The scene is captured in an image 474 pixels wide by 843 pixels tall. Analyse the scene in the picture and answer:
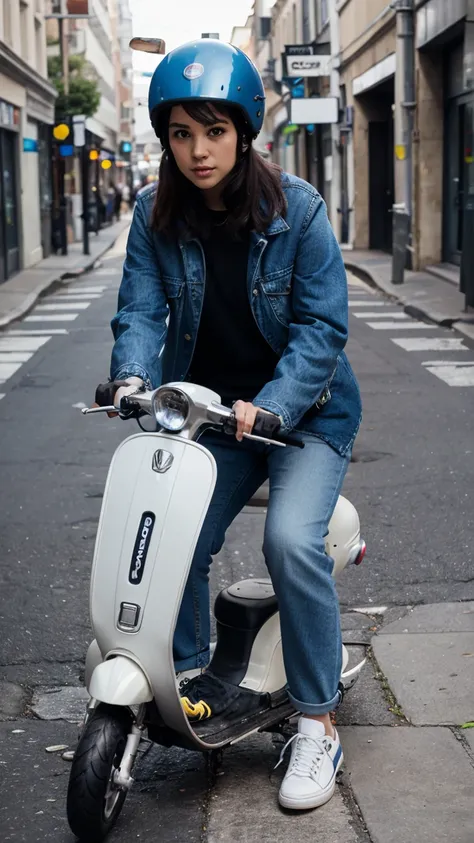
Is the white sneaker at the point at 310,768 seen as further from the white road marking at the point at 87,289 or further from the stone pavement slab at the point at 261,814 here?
the white road marking at the point at 87,289

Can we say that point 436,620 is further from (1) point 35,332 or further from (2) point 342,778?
(1) point 35,332

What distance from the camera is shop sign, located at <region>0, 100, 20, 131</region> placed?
2297 centimetres

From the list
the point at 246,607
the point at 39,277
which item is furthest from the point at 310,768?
the point at 39,277

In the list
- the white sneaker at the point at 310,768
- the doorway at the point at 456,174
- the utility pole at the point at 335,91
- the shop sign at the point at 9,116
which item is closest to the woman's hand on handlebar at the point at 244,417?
the white sneaker at the point at 310,768

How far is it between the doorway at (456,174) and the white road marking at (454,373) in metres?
8.46

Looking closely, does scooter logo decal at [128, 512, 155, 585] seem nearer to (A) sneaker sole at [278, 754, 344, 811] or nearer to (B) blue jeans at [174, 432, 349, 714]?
(B) blue jeans at [174, 432, 349, 714]

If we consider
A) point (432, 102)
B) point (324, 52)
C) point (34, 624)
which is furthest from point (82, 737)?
point (324, 52)

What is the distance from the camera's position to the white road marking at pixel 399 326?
1366 cm

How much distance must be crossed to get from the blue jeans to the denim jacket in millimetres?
119

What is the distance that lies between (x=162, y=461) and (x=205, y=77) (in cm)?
90

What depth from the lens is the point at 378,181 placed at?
27.7m

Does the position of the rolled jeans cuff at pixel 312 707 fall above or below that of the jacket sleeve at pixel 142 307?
below

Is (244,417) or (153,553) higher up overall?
(244,417)

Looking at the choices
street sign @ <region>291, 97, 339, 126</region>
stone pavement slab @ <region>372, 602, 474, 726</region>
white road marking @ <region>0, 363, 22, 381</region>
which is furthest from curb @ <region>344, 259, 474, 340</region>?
stone pavement slab @ <region>372, 602, 474, 726</region>
